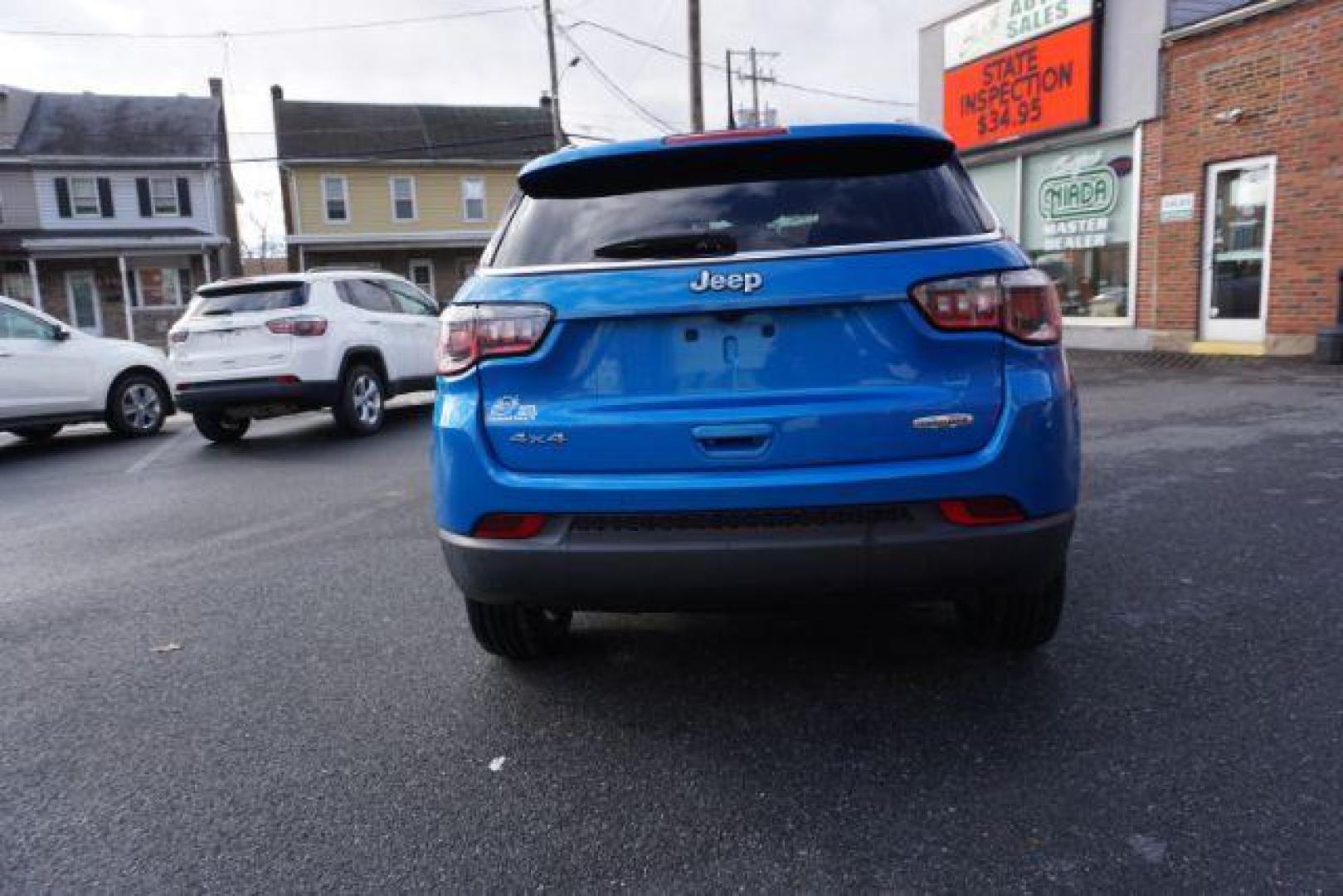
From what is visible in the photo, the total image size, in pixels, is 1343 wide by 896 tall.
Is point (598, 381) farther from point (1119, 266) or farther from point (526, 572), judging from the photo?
point (1119, 266)

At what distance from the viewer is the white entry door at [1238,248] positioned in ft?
40.3

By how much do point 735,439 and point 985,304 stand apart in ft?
2.56

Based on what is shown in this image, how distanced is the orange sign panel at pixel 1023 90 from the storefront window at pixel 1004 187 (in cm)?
48

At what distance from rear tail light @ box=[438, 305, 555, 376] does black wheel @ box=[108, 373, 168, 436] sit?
30.3ft

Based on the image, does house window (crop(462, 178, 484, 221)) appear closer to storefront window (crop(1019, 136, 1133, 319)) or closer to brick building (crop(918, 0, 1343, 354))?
brick building (crop(918, 0, 1343, 354))

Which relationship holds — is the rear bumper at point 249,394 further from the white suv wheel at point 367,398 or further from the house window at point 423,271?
the house window at point 423,271

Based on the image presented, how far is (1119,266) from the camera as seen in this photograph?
14.6 metres

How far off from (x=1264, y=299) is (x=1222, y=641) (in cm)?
1049

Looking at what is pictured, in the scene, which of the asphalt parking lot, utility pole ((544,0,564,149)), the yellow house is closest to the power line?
the yellow house

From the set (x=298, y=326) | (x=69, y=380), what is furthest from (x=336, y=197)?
(x=298, y=326)

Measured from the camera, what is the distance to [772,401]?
8.95ft

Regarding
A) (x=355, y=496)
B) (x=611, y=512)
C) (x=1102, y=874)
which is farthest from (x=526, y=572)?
(x=355, y=496)

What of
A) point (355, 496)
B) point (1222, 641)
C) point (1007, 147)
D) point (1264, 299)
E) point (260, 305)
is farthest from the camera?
point (1007, 147)

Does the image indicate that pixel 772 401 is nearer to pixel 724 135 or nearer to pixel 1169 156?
pixel 724 135
